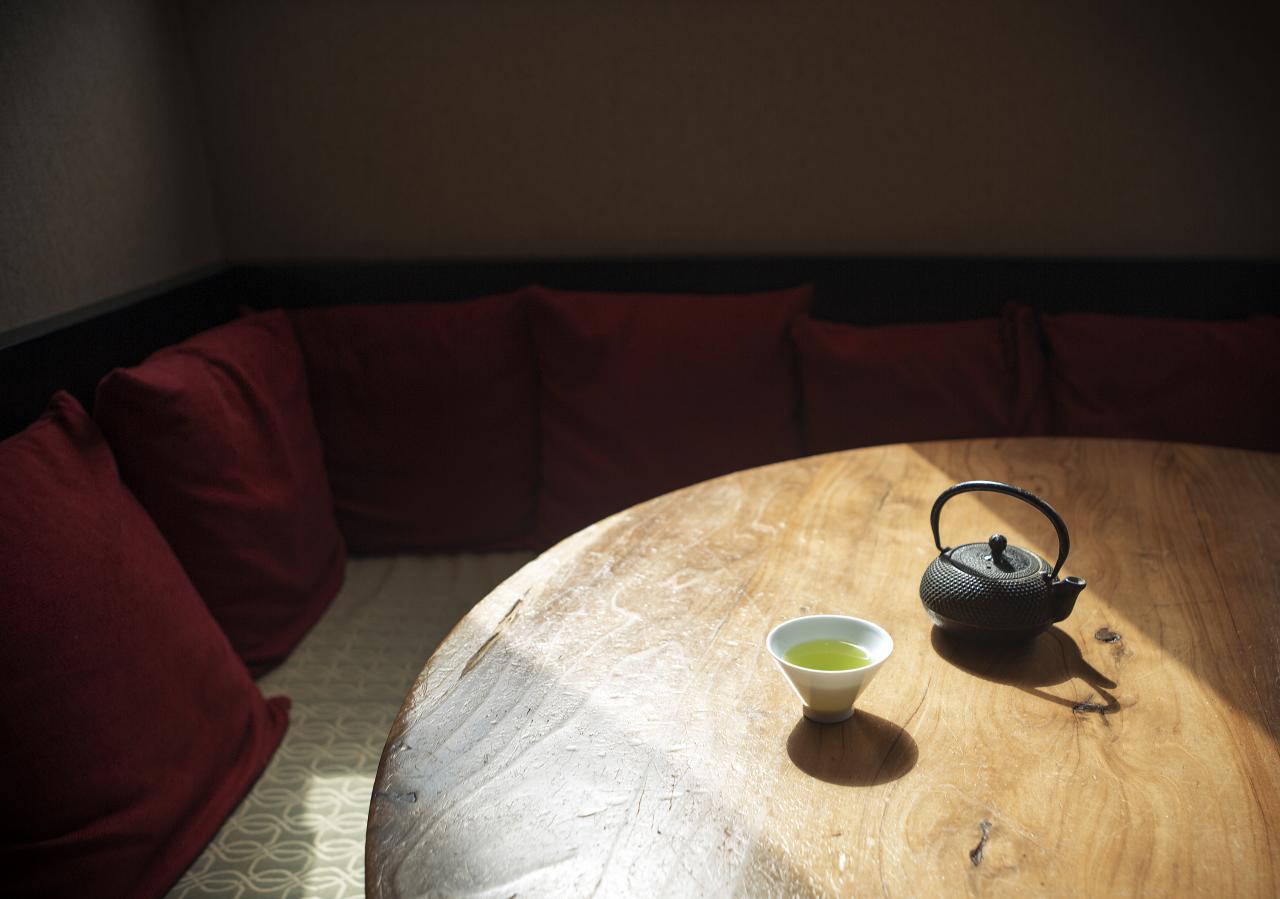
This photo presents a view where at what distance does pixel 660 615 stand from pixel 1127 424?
1456mm

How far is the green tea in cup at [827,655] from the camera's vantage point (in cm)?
96

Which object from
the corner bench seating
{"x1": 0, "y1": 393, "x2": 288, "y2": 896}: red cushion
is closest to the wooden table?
{"x1": 0, "y1": 393, "x2": 288, "y2": 896}: red cushion

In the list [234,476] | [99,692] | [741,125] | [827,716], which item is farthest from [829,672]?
[741,125]

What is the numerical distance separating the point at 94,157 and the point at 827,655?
6.19 ft

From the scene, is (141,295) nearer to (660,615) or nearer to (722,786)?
(660,615)

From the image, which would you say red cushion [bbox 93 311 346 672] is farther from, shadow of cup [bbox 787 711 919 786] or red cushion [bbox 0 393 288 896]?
shadow of cup [bbox 787 711 919 786]

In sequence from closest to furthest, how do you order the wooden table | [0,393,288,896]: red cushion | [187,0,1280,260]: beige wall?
the wooden table, [0,393,288,896]: red cushion, [187,0,1280,260]: beige wall

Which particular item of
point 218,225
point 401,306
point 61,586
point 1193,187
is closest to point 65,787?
point 61,586

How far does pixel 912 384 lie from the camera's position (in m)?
2.21

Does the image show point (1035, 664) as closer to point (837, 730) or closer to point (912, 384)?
point (837, 730)

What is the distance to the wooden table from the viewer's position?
0.79 metres

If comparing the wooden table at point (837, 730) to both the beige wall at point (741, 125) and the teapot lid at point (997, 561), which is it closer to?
Answer: the teapot lid at point (997, 561)

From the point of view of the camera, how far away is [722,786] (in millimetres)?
874

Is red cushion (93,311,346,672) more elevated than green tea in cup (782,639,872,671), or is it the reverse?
green tea in cup (782,639,872,671)
